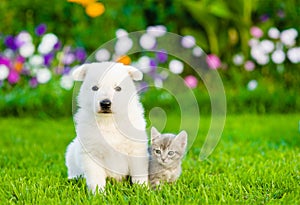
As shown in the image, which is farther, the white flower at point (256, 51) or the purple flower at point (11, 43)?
the white flower at point (256, 51)

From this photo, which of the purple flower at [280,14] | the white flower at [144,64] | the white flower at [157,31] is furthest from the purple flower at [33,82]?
the purple flower at [280,14]

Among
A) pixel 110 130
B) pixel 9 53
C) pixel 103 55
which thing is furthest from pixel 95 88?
pixel 9 53

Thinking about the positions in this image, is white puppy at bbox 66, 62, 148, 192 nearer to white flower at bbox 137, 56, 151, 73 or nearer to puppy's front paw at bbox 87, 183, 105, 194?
puppy's front paw at bbox 87, 183, 105, 194

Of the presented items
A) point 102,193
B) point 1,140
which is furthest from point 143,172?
point 1,140

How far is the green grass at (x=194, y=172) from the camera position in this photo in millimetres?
3084

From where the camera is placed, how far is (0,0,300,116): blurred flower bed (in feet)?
23.7

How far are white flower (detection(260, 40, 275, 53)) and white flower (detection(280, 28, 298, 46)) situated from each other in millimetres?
174

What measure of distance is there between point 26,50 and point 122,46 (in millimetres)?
1411

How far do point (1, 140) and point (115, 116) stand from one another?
2555 millimetres

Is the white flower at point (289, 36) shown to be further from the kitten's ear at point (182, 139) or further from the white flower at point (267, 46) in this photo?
the kitten's ear at point (182, 139)

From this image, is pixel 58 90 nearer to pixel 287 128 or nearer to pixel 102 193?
pixel 287 128

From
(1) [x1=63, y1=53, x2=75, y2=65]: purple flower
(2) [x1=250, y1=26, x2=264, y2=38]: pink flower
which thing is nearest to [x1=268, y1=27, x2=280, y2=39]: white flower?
(2) [x1=250, y1=26, x2=264, y2=38]: pink flower

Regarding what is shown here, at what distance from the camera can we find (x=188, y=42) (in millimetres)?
8000

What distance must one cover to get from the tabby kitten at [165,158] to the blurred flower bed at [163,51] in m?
3.15
